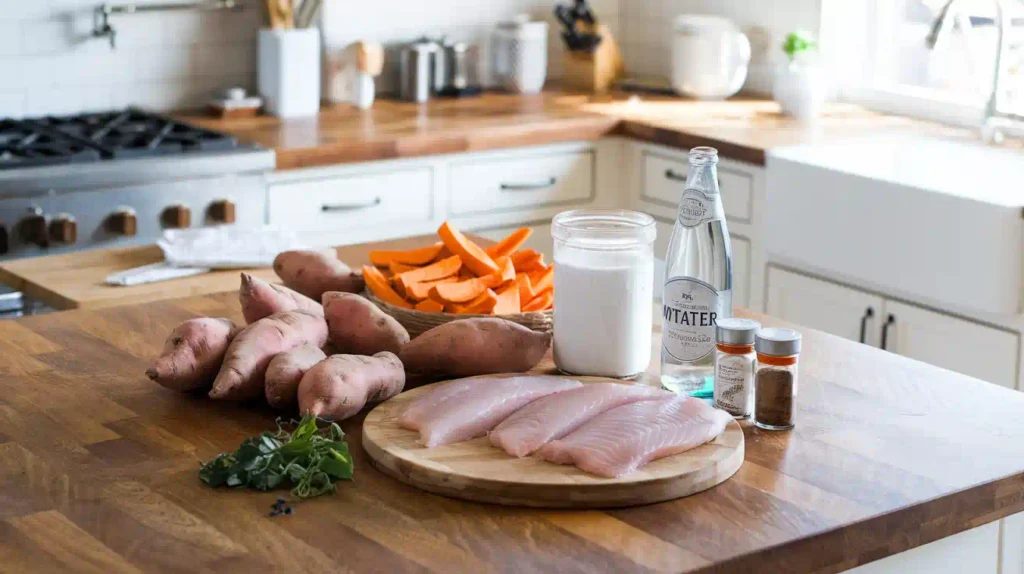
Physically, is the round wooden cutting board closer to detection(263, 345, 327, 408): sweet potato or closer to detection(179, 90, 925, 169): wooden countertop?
detection(263, 345, 327, 408): sweet potato

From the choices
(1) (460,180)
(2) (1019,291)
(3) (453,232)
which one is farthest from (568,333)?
(1) (460,180)

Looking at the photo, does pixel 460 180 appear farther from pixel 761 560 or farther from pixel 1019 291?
pixel 761 560

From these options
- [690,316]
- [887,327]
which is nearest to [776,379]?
[690,316]

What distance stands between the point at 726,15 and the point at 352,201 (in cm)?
164

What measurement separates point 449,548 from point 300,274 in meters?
0.86

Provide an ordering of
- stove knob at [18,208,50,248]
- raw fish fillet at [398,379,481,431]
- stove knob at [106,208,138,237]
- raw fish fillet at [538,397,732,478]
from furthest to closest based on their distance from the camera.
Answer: stove knob at [106,208,138,237] < stove knob at [18,208,50,248] < raw fish fillet at [398,379,481,431] < raw fish fillet at [538,397,732,478]

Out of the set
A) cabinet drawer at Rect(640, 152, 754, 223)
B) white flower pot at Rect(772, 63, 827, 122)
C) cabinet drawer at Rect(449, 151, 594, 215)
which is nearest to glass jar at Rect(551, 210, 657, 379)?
cabinet drawer at Rect(640, 152, 754, 223)

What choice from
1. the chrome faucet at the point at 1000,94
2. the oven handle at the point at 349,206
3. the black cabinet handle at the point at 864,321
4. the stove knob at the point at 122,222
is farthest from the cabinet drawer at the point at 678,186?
the stove knob at the point at 122,222

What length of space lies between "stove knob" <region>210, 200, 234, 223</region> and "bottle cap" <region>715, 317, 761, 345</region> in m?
2.17

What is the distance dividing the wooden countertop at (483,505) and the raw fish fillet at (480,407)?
81 millimetres

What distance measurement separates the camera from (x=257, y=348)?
164cm

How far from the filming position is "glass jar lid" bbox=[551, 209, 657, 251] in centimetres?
168

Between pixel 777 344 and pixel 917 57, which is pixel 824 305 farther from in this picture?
pixel 777 344

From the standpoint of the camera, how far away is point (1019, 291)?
2.96m
